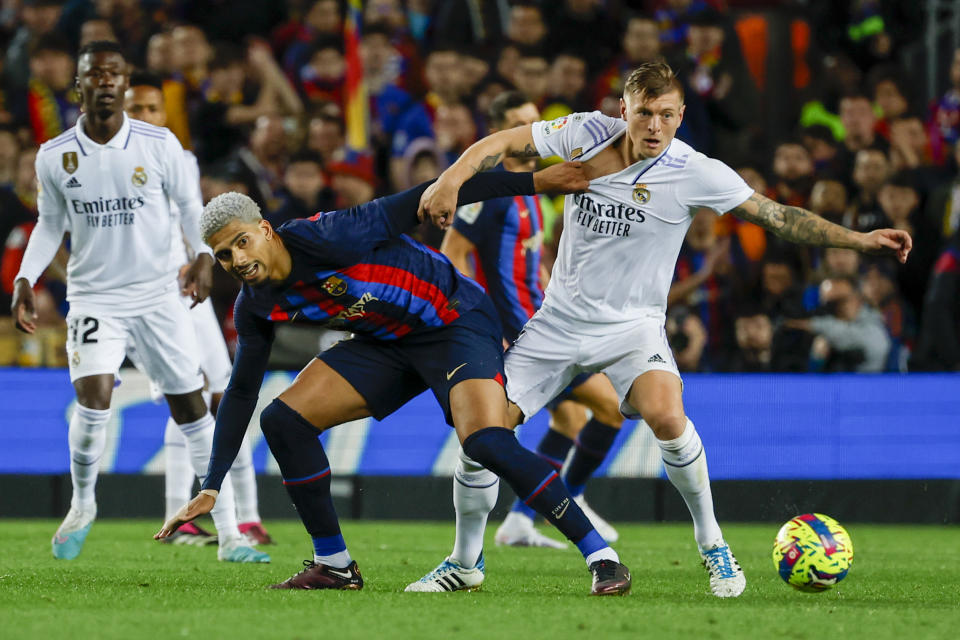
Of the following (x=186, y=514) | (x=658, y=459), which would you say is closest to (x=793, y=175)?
(x=658, y=459)

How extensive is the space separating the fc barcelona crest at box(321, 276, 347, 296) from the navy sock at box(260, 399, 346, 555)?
55cm

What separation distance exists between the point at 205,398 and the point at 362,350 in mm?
2715

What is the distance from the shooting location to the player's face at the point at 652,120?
620 cm

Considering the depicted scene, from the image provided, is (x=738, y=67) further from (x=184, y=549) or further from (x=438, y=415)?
(x=184, y=549)

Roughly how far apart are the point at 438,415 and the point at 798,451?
283cm

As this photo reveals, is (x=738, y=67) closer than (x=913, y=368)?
No

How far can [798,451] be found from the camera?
11.0 metres

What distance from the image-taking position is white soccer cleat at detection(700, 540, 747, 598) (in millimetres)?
6133

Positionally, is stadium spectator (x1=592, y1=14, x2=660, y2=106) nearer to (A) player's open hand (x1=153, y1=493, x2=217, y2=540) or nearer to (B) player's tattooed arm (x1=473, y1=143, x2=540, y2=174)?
(B) player's tattooed arm (x1=473, y1=143, x2=540, y2=174)

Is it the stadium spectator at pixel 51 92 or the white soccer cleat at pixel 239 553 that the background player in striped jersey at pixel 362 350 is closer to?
the white soccer cleat at pixel 239 553

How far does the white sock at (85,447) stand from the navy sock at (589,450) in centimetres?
285

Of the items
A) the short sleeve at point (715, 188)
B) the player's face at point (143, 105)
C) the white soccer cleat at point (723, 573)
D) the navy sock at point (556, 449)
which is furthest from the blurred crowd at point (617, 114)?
the white soccer cleat at point (723, 573)

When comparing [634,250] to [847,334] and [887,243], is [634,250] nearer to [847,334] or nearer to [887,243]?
[887,243]

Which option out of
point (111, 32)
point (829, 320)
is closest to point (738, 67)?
point (829, 320)
